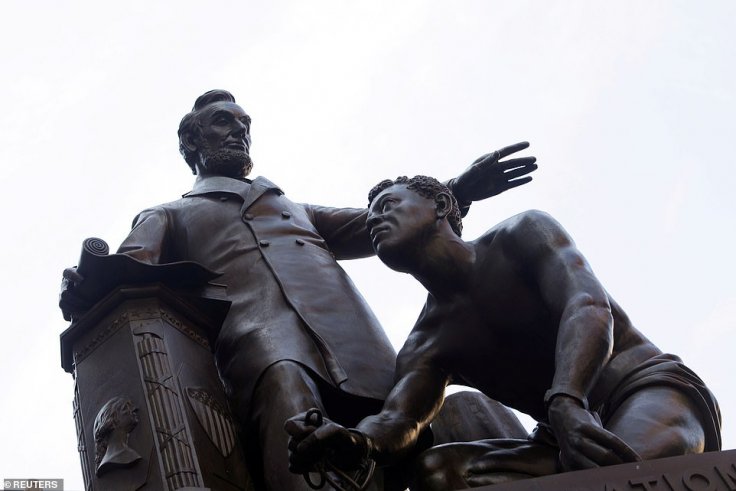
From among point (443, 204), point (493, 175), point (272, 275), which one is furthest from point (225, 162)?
point (443, 204)

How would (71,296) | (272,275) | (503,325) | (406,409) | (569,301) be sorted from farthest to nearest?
1. (272,275)
2. (71,296)
3. (503,325)
4. (406,409)
5. (569,301)

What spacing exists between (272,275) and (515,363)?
1.84m

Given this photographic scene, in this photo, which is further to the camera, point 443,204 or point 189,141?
point 189,141

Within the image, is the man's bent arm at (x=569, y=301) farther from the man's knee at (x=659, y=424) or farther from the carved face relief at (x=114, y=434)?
the carved face relief at (x=114, y=434)

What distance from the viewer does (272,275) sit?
306 inches

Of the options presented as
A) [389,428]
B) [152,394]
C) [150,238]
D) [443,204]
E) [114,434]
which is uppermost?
[150,238]

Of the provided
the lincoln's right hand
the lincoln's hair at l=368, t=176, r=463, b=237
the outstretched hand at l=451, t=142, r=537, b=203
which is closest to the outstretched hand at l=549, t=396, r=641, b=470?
the lincoln's hair at l=368, t=176, r=463, b=237

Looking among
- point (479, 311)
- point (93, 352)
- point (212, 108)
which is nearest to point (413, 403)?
point (479, 311)

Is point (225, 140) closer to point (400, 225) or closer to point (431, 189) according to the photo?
point (431, 189)

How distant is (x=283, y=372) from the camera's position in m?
6.80

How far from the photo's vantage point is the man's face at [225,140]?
9.23 m

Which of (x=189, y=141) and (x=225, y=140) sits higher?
(x=189, y=141)

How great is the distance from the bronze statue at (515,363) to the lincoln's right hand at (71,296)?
1.75m

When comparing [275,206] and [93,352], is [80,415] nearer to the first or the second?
[93,352]
